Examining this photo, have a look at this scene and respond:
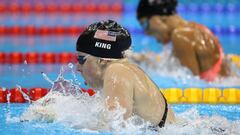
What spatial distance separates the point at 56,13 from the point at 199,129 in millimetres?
6240

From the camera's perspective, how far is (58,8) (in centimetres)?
937

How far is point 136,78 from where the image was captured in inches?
Answer: 115

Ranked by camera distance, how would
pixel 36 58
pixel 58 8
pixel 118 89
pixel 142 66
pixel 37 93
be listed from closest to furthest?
Answer: pixel 118 89
pixel 37 93
pixel 142 66
pixel 36 58
pixel 58 8

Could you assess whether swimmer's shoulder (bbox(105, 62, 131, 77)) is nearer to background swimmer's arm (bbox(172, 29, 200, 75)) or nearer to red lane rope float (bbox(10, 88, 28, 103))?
red lane rope float (bbox(10, 88, 28, 103))

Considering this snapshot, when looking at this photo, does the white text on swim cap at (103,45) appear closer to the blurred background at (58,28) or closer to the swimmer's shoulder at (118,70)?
the swimmer's shoulder at (118,70)

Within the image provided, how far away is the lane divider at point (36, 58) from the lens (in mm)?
6004

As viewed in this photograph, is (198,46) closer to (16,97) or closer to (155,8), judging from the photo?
(155,8)

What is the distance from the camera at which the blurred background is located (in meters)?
5.84

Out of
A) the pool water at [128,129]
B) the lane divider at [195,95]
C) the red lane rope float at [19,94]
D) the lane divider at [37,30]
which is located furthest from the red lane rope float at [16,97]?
the lane divider at [37,30]

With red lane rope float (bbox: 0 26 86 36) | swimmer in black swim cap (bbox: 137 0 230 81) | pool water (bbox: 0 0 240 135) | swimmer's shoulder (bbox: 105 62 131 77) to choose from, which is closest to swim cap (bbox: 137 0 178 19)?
swimmer in black swim cap (bbox: 137 0 230 81)

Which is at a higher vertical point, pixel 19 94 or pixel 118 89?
pixel 118 89

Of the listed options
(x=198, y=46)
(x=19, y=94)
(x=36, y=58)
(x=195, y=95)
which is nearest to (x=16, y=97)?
(x=19, y=94)

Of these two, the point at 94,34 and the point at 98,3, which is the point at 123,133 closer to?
the point at 94,34

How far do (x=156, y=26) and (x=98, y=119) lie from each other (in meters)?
2.24
